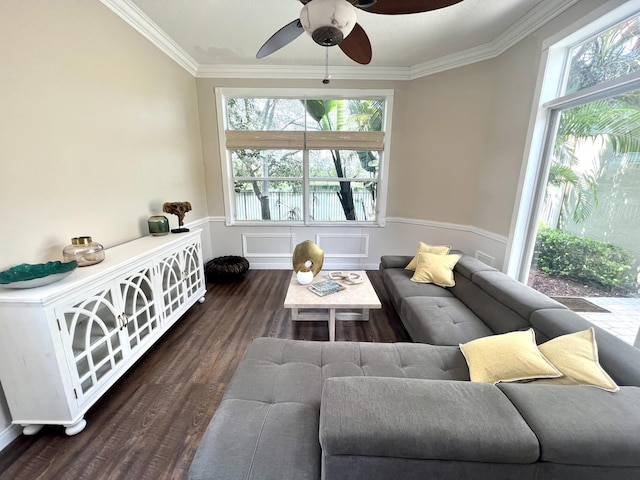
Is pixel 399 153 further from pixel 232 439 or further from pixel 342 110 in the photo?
pixel 232 439

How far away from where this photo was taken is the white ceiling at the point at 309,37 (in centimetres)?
221

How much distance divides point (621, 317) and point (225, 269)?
3766 millimetres

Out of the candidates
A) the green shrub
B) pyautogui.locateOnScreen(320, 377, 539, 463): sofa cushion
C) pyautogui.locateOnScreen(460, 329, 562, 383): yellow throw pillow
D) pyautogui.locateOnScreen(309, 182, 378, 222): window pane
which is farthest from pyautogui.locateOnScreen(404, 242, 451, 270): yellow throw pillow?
pyautogui.locateOnScreen(320, 377, 539, 463): sofa cushion

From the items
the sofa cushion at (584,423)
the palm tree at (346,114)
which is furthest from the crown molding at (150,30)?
the sofa cushion at (584,423)

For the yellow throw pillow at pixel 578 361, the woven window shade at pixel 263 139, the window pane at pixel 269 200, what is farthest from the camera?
the window pane at pixel 269 200

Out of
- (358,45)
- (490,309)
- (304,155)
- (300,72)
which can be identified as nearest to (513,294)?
(490,309)

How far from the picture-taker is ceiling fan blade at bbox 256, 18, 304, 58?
1.61m

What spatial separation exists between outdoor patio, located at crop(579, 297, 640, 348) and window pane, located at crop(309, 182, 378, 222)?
8.71 feet

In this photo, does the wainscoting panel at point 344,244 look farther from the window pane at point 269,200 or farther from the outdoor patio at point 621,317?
the outdoor patio at point 621,317

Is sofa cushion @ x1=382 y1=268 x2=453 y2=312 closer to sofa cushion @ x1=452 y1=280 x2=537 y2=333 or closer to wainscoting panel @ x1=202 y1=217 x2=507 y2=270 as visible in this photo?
sofa cushion @ x1=452 y1=280 x2=537 y2=333

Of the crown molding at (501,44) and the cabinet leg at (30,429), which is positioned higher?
the crown molding at (501,44)

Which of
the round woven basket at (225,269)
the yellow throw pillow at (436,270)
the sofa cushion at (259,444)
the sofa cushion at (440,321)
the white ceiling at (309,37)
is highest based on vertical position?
the white ceiling at (309,37)

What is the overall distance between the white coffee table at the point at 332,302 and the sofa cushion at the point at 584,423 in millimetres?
1188

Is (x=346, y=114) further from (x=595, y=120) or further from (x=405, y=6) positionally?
(x=595, y=120)
